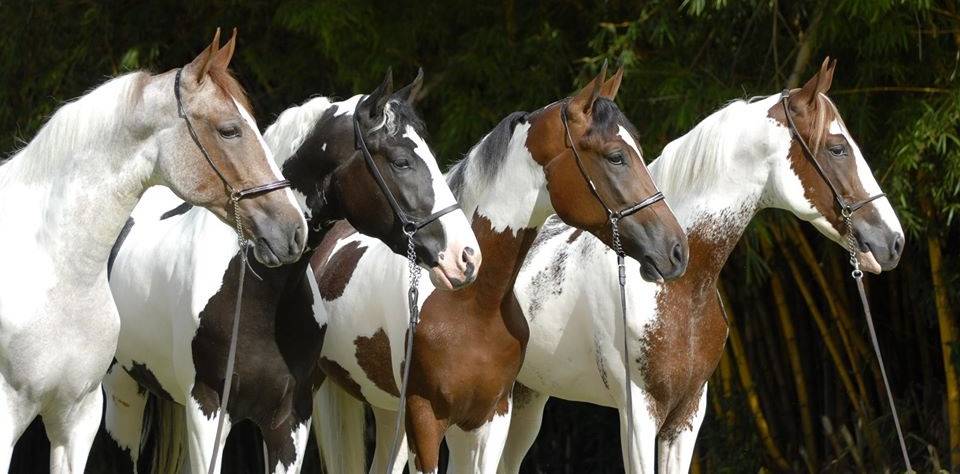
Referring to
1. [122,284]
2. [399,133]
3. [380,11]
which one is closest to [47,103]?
[380,11]

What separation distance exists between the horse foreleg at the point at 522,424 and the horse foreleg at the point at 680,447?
A: 71 cm

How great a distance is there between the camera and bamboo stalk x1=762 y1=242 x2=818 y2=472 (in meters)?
6.04

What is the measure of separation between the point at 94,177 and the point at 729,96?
2833 mm

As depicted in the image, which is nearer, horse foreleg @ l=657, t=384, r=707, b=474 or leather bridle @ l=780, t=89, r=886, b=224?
leather bridle @ l=780, t=89, r=886, b=224

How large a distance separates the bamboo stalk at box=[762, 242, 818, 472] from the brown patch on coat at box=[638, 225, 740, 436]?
6.14 feet

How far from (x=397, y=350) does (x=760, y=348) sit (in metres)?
2.71

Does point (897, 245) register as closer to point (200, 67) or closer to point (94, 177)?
point (200, 67)

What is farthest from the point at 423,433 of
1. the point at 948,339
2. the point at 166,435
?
the point at 948,339

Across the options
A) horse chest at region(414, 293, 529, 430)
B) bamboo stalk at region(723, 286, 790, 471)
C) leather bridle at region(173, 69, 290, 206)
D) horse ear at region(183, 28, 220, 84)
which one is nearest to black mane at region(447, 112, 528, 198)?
horse chest at region(414, 293, 529, 430)

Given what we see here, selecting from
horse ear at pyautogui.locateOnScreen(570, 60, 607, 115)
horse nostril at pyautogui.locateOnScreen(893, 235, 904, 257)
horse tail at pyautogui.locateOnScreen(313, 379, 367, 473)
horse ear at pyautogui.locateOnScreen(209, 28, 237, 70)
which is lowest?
horse tail at pyautogui.locateOnScreen(313, 379, 367, 473)

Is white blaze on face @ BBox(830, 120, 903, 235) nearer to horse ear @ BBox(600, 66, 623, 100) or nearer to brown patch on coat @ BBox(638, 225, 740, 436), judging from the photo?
brown patch on coat @ BBox(638, 225, 740, 436)

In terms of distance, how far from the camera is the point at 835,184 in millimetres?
4039

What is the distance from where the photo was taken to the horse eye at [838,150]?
159 inches

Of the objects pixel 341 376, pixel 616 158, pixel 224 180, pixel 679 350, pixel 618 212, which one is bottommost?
pixel 341 376
